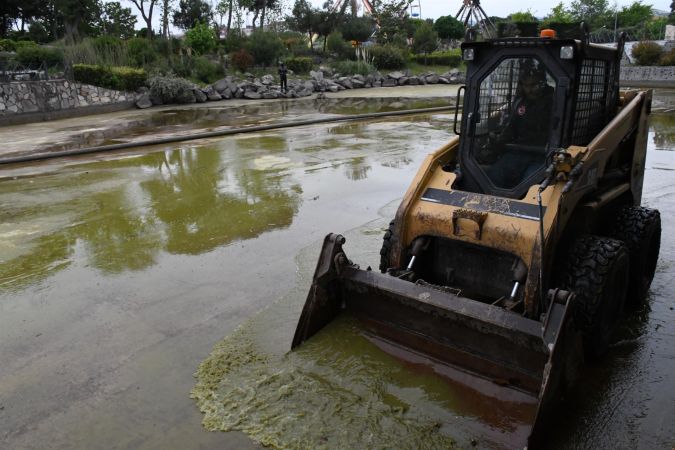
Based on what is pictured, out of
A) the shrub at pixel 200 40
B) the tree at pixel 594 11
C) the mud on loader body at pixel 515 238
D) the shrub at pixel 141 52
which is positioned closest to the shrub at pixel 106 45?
the shrub at pixel 141 52

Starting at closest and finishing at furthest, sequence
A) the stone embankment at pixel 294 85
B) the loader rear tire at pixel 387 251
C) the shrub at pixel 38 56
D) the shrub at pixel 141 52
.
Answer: the loader rear tire at pixel 387 251 < the shrub at pixel 38 56 < the stone embankment at pixel 294 85 < the shrub at pixel 141 52

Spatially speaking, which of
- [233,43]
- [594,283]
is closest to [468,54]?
[594,283]

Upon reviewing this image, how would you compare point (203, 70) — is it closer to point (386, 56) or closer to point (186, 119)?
point (186, 119)

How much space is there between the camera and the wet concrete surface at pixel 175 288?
346 centimetres

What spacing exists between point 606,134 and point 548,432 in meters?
2.22

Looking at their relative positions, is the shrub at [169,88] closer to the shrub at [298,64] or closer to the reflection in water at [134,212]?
the shrub at [298,64]

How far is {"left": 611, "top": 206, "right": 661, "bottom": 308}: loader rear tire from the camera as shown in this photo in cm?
454

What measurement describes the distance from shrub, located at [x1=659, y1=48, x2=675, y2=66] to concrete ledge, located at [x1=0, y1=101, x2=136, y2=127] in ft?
87.5

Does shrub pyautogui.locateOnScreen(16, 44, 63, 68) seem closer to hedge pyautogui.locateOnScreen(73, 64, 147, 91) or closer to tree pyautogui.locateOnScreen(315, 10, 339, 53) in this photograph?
hedge pyautogui.locateOnScreen(73, 64, 147, 91)

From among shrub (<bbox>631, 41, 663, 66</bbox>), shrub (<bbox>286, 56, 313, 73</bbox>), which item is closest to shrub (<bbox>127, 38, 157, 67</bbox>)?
shrub (<bbox>286, 56, 313, 73</bbox>)

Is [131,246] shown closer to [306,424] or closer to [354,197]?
[354,197]

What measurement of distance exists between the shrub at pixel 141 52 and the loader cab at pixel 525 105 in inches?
940

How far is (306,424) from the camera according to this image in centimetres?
330

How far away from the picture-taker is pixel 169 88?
76.3 ft
